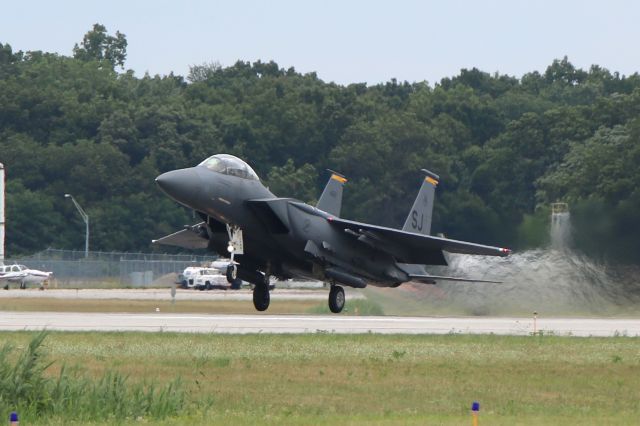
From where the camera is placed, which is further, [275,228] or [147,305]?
[147,305]

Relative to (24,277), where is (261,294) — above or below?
below

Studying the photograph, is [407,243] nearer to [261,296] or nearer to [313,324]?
[313,324]

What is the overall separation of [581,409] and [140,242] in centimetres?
5728

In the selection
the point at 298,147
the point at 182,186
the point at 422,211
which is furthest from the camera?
the point at 298,147

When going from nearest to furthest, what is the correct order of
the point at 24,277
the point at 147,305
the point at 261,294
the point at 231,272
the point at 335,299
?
the point at 231,272 < the point at 261,294 < the point at 335,299 < the point at 147,305 < the point at 24,277

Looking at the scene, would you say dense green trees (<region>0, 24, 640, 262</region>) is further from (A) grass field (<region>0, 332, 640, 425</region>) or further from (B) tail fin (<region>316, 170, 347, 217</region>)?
(A) grass field (<region>0, 332, 640, 425</region>)

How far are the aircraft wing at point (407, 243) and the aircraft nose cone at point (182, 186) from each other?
4427 mm

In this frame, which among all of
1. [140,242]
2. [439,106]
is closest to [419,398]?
[140,242]

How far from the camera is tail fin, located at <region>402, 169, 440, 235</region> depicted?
3262 centimetres

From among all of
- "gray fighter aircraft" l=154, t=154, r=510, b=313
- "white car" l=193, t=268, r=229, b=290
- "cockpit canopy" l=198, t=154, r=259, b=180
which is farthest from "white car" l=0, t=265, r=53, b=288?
"cockpit canopy" l=198, t=154, r=259, b=180

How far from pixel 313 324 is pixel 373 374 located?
1019 cm

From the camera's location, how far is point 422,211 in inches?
1302

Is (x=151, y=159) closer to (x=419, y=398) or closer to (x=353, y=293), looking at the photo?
(x=353, y=293)

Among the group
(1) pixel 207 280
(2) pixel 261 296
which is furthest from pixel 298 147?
(2) pixel 261 296
